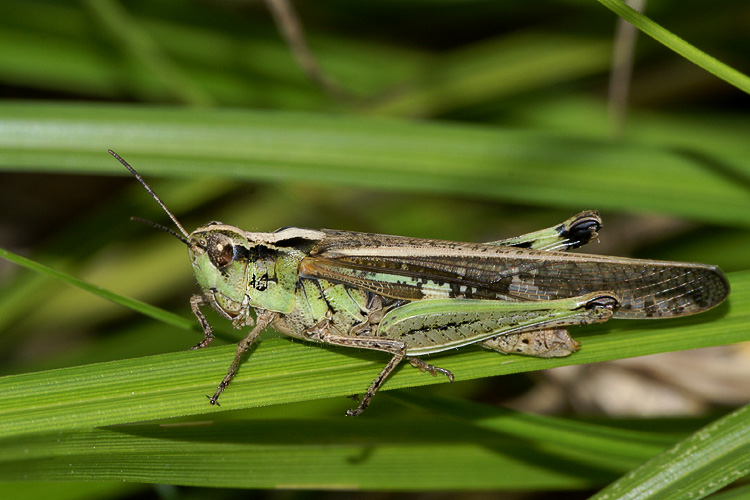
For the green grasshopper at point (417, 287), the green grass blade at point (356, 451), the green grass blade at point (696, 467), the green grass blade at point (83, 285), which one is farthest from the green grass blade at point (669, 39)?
the green grass blade at point (83, 285)

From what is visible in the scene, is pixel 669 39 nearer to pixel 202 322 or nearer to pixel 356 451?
pixel 356 451

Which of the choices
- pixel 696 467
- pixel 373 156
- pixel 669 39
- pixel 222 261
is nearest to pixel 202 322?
pixel 222 261

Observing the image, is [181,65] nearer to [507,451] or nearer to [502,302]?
[502,302]

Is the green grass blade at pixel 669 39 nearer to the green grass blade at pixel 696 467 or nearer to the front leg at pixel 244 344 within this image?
the green grass blade at pixel 696 467

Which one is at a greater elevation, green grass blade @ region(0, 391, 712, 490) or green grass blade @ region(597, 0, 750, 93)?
green grass blade @ region(597, 0, 750, 93)

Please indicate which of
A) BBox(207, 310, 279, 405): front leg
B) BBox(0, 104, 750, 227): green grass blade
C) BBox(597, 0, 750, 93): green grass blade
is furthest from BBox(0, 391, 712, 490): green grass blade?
BBox(597, 0, 750, 93): green grass blade

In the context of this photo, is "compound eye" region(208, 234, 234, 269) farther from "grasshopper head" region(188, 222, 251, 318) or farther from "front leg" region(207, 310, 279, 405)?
"front leg" region(207, 310, 279, 405)

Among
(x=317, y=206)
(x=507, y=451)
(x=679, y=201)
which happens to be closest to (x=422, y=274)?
(x=507, y=451)
